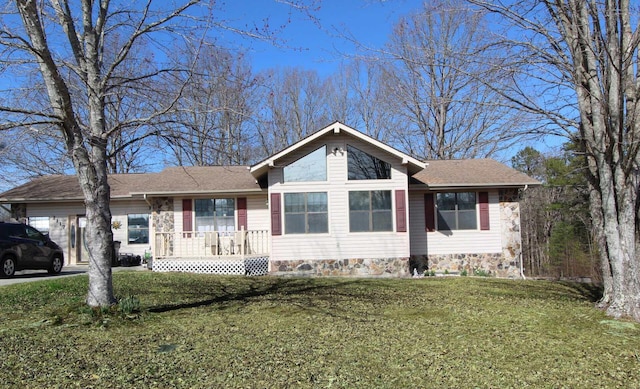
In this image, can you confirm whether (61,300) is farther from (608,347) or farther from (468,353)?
(608,347)

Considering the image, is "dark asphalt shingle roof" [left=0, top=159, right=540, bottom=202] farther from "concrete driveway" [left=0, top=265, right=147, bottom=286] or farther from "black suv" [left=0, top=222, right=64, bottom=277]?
"black suv" [left=0, top=222, right=64, bottom=277]

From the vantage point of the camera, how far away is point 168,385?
4633mm

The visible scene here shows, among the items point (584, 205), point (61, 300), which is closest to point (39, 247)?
point (61, 300)

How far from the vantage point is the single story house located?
15.2 metres

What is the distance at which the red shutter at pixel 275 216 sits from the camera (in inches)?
597

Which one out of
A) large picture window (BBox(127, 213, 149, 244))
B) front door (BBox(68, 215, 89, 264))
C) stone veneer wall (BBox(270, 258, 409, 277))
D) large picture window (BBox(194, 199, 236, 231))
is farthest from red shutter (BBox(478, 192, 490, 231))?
front door (BBox(68, 215, 89, 264))

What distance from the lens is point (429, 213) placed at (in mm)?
16781

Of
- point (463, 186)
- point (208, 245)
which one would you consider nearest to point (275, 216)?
point (208, 245)

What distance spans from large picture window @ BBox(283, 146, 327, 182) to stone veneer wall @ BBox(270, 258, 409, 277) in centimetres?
257

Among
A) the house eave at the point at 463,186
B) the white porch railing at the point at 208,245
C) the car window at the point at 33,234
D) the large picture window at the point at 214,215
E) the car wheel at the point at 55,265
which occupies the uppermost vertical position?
the house eave at the point at 463,186

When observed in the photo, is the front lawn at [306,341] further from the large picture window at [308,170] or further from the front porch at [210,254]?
the large picture window at [308,170]

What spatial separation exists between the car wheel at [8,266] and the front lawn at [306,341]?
3.51 meters

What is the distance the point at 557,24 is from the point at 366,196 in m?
7.85

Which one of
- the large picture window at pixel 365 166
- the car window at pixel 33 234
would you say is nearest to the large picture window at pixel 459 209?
the large picture window at pixel 365 166
